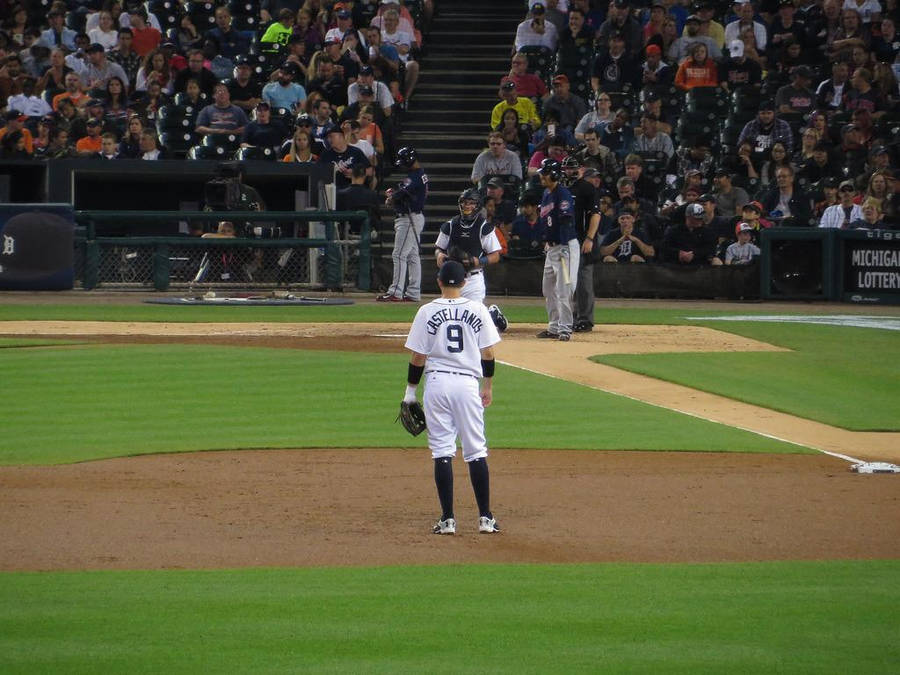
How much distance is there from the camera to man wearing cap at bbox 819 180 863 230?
77.2ft

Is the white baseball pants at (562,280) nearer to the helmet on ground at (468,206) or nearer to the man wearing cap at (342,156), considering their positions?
the helmet on ground at (468,206)

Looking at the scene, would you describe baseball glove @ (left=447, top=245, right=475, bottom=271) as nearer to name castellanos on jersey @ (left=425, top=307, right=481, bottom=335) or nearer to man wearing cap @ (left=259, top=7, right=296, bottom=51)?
name castellanos on jersey @ (left=425, top=307, right=481, bottom=335)

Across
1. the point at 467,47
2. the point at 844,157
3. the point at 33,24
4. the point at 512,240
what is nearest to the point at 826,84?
the point at 844,157

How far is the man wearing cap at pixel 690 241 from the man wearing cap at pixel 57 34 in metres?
13.1

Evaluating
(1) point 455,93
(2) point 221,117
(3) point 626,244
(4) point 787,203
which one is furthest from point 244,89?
(4) point 787,203

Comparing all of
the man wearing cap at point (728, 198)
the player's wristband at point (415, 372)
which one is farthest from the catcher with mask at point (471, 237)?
the man wearing cap at point (728, 198)

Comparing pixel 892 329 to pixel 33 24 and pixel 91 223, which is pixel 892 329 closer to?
pixel 91 223

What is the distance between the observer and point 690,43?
27.5 m

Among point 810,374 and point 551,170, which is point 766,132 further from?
point 810,374

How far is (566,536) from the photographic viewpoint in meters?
9.39

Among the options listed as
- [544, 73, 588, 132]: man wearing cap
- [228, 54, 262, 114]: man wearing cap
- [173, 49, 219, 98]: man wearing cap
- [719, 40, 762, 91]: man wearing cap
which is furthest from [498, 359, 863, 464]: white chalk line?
[173, 49, 219, 98]: man wearing cap

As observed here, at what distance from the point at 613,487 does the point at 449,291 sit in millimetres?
2393

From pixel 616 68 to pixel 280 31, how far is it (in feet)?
21.8

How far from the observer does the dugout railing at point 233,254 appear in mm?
24281
